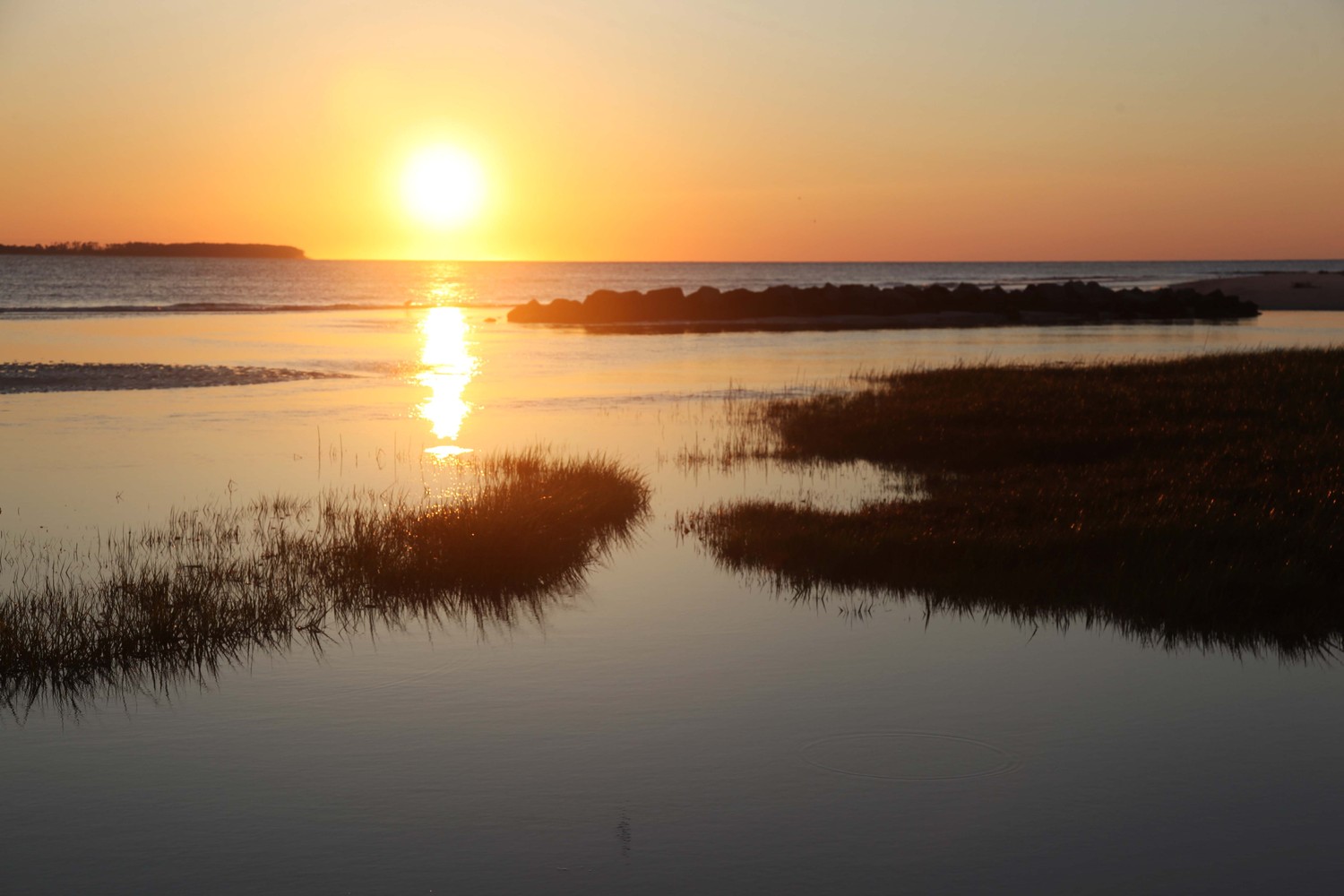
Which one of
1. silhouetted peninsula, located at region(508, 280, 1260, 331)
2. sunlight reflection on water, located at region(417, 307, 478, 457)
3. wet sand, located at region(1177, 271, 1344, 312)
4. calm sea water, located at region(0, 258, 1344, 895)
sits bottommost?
calm sea water, located at region(0, 258, 1344, 895)

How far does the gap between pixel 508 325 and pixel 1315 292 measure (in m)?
55.9

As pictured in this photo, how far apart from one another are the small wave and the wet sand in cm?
6192

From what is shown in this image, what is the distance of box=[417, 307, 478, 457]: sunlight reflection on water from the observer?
72.2 feet

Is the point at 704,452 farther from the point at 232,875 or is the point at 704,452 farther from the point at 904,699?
the point at 232,875

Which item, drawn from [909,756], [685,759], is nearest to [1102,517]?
[909,756]

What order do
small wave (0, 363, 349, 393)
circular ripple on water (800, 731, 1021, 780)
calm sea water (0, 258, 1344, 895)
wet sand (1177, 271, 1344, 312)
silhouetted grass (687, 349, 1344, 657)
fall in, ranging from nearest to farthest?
calm sea water (0, 258, 1344, 895) < circular ripple on water (800, 731, 1021, 780) < silhouetted grass (687, 349, 1344, 657) < small wave (0, 363, 349, 393) < wet sand (1177, 271, 1344, 312)

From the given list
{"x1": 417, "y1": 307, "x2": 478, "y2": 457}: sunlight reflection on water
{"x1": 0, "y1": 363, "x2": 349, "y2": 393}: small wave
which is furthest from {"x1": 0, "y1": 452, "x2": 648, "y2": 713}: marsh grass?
{"x1": 0, "y1": 363, "x2": 349, "y2": 393}: small wave

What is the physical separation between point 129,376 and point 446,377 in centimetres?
822

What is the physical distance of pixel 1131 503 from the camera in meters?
13.0

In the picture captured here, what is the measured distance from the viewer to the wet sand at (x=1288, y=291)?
72.5 meters

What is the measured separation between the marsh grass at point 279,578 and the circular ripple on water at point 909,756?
3830 mm

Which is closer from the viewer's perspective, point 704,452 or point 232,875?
point 232,875

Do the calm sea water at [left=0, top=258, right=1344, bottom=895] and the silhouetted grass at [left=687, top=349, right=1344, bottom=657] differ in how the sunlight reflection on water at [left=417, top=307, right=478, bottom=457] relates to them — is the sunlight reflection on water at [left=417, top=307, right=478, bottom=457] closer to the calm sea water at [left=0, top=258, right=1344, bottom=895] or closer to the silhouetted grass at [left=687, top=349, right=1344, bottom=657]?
the silhouetted grass at [left=687, top=349, right=1344, bottom=657]

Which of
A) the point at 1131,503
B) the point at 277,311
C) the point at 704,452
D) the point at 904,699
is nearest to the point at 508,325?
the point at 277,311
